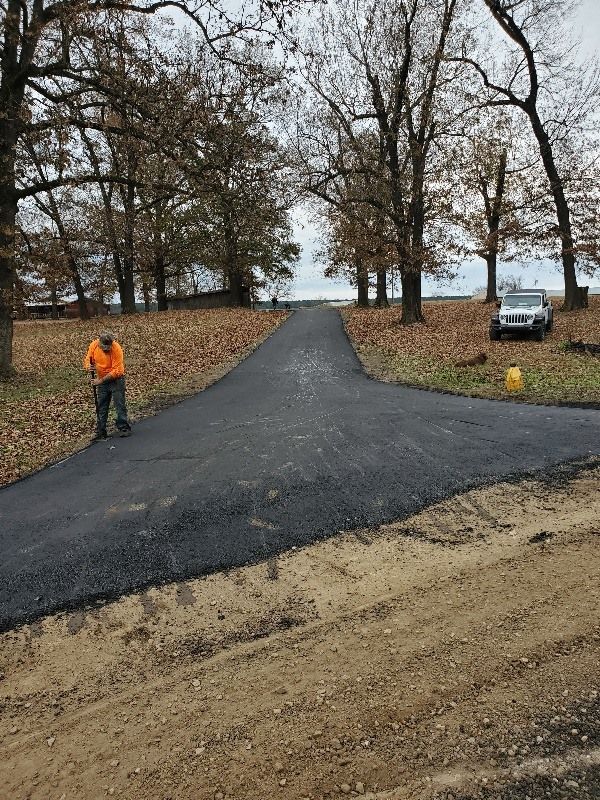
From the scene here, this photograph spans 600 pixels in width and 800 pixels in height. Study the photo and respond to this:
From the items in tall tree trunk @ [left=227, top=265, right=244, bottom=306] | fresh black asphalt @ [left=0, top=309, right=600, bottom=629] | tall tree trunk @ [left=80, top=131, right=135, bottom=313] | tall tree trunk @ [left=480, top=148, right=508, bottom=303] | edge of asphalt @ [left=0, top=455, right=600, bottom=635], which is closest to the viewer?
edge of asphalt @ [left=0, top=455, right=600, bottom=635]

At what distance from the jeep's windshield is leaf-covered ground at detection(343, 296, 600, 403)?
1.31 metres

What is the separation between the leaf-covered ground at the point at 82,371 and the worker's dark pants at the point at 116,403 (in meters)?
0.47

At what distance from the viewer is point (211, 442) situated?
8953 millimetres

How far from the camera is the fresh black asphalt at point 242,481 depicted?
16.7 feet

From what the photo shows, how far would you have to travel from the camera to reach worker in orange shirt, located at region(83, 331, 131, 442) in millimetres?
9898

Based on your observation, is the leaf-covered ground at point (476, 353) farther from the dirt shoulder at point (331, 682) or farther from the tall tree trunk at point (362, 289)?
the tall tree trunk at point (362, 289)

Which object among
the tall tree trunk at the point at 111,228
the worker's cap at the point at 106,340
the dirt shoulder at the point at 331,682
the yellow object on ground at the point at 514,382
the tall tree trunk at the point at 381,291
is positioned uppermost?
the tall tree trunk at the point at 111,228

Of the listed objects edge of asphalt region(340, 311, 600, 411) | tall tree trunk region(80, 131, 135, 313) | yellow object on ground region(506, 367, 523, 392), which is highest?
tall tree trunk region(80, 131, 135, 313)

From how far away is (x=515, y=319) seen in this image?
20141 mm

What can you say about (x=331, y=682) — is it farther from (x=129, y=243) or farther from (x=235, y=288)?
(x=235, y=288)

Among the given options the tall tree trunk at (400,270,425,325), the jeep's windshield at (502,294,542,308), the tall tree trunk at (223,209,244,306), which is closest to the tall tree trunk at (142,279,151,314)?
the tall tree trunk at (223,209,244,306)

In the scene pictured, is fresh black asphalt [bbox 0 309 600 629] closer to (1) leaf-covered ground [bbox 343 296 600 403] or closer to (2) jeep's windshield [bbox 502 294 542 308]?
(1) leaf-covered ground [bbox 343 296 600 403]

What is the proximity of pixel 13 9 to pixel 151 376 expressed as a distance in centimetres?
963

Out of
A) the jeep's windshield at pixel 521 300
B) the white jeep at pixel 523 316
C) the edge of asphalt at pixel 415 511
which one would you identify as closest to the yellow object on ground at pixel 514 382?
the edge of asphalt at pixel 415 511
